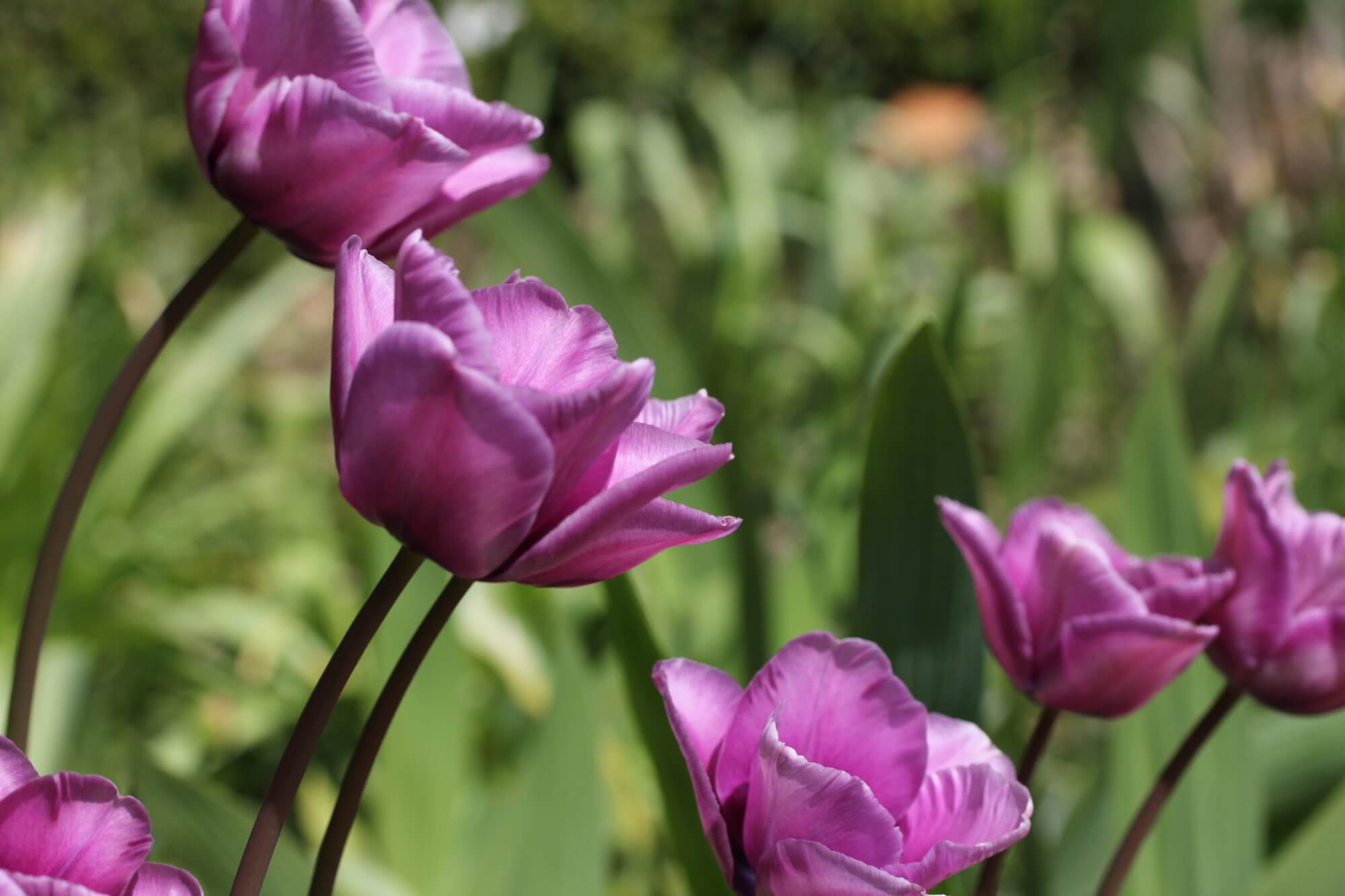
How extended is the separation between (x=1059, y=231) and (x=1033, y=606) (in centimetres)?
75

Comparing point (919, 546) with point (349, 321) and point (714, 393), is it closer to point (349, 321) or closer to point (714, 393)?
point (349, 321)

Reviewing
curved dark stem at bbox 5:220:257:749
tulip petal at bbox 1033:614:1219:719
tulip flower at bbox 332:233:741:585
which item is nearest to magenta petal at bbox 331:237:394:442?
tulip flower at bbox 332:233:741:585

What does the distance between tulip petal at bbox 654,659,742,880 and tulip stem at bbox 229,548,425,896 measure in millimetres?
63

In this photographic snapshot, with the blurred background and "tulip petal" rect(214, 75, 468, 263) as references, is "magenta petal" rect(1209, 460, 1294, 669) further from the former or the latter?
"tulip petal" rect(214, 75, 468, 263)

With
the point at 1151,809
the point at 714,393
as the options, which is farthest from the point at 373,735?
the point at 714,393

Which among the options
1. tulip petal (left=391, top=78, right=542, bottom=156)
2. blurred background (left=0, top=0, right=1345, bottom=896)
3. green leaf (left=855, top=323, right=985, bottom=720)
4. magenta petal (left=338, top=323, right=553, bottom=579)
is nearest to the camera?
magenta petal (left=338, top=323, right=553, bottom=579)

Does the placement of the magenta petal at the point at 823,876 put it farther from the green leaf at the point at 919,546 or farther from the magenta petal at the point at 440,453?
the green leaf at the point at 919,546

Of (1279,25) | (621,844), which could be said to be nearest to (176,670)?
(621,844)

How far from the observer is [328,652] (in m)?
1.30

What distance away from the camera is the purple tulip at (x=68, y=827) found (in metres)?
0.21

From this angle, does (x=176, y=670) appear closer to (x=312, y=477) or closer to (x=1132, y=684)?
(x=312, y=477)

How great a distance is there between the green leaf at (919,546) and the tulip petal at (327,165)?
0.21 metres

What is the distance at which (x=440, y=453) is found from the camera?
0.74ft

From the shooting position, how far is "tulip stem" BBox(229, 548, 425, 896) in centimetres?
23
